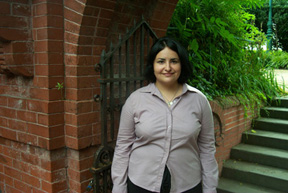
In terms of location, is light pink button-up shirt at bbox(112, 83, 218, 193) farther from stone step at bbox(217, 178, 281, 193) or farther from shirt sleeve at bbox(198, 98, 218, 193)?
stone step at bbox(217, 178, 281, 193)

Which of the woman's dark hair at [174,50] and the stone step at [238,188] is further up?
the woman's dark hair at [174,50]

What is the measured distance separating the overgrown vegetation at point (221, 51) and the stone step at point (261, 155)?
74 cm

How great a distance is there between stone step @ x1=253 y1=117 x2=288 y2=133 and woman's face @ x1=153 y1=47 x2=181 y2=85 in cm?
331

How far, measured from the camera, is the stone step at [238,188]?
12.0ft

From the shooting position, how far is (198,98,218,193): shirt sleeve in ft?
6.43

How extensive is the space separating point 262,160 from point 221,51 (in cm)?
190

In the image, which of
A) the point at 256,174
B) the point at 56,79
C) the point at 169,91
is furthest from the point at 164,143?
the point at 256,174

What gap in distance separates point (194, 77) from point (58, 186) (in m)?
2.55

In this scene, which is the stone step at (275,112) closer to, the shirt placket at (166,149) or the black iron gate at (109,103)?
the black iron gate at (109,103)

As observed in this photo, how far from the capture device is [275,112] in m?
4.78

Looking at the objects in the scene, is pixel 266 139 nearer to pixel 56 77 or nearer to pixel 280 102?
pixel 280 102

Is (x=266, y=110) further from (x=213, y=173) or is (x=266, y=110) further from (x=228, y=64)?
(x=213, y=173)

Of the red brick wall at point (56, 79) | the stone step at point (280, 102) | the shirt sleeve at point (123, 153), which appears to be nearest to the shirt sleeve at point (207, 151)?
Result: the shirt sleeve at point (123, 153)

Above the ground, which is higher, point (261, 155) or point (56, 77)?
point (56, 77)
